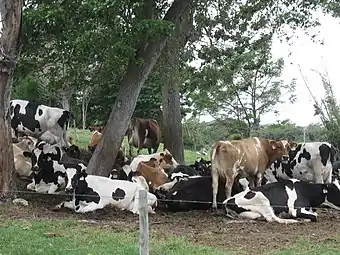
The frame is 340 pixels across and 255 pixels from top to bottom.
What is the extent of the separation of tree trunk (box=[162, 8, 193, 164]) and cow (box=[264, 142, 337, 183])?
12.1 feet

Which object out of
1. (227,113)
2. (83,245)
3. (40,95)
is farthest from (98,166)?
(227,113)

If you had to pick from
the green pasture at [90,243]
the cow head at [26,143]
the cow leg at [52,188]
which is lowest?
the green pasture at [90,243]

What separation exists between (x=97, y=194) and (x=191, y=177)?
3.00 metres

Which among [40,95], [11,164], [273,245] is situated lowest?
[273,245]

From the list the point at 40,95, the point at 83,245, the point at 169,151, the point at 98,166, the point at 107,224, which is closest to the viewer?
the point at 83,245

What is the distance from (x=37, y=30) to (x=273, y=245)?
21.8ft

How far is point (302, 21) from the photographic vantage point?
51.2 ft

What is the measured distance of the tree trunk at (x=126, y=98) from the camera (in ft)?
44.2

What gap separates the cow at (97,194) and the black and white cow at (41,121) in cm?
575

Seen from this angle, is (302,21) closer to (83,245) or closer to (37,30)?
(37,30)

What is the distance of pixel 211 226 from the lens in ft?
35.4

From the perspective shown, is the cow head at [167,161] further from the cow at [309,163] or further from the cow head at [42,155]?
the cow head at [42,155]

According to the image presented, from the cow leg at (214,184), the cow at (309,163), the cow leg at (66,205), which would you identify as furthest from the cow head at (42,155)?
the cow at (309,163)

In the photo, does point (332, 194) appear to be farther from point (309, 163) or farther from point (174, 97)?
point (174, 97)
